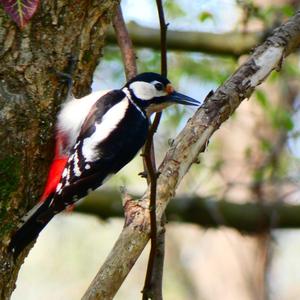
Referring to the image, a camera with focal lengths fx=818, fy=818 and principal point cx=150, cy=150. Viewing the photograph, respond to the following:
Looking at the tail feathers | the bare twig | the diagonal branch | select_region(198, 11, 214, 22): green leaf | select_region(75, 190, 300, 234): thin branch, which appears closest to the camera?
the diagonal branch

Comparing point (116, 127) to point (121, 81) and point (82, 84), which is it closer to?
point (82, 84)

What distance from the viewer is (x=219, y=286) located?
697 cm

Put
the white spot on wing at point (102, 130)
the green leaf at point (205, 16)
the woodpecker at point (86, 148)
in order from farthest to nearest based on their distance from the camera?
the green leaf at point (205, 16), the white spot on wing at point (102, 130), the woodpecker at point (86, 148)

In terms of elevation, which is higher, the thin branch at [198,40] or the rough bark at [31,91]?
the thin branch at [198,40]

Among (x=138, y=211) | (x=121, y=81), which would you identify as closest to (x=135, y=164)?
(x=121, y=81)

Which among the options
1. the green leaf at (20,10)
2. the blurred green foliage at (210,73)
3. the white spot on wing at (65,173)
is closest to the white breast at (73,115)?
the white spot on wing at (65,173)

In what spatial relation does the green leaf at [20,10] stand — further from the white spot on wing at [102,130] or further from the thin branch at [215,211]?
the thin branch at [215,211]

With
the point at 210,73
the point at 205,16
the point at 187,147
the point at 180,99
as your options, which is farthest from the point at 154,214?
the point at 210,73

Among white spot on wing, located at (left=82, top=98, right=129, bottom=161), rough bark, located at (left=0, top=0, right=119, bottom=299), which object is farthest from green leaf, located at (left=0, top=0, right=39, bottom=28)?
white spot on wing, located at (left=82, top=98, right=129, bottom=161)

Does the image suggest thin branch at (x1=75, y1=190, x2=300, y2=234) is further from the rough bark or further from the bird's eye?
the rough bark

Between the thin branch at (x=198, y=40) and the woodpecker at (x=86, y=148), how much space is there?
4.95ft

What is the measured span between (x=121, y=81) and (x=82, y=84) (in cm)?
258

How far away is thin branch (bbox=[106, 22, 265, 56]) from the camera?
16.5 ft

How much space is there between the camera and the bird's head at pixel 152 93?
361cm
